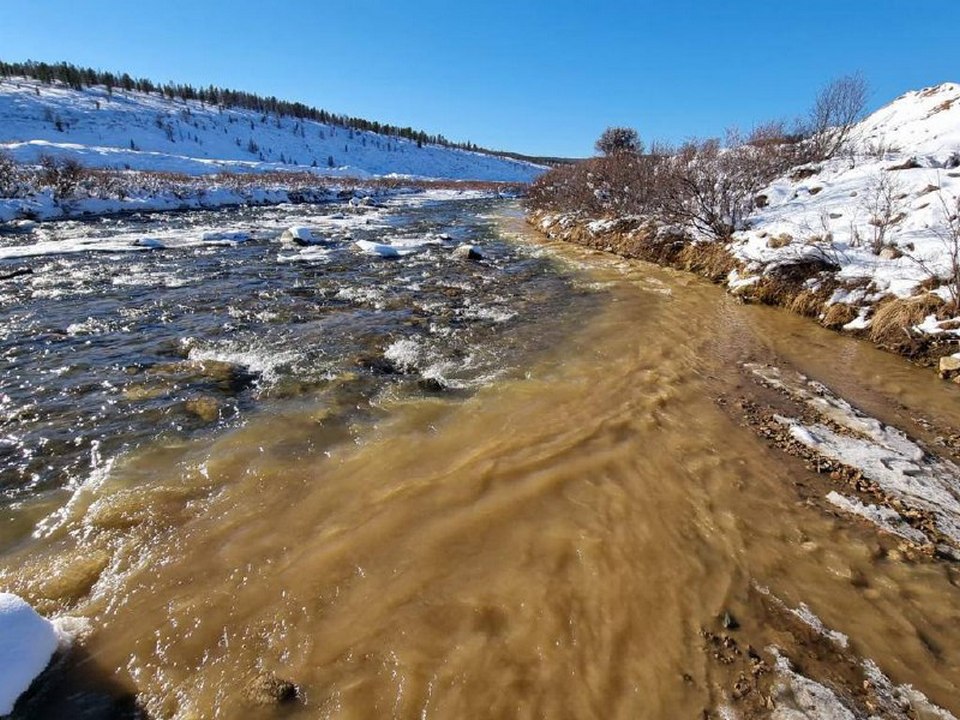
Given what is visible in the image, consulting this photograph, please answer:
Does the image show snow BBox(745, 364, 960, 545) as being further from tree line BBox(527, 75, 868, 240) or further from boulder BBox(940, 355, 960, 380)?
tree line BBox(527, 75, 868, 240)

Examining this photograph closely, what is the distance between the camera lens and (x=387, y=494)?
3.87 metres

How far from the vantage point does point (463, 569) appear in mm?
3168

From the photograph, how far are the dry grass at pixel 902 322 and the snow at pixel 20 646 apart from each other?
9.72 metres

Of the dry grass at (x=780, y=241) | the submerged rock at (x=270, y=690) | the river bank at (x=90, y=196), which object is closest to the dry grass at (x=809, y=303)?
the dry grass at (x=780, y=241)

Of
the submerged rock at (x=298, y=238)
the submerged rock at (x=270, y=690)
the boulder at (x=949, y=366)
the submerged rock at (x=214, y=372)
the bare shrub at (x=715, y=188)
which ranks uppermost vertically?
the bare shrub at (x=715, y=188)

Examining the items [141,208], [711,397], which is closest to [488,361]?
[711,397]

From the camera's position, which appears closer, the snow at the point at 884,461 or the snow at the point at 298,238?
the snow at the point at 884,461

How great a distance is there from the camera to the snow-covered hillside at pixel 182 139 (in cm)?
5222

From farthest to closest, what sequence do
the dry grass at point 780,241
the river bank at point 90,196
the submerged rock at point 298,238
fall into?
the river bank at point 90,196 < the submerged rock at point 298,238 < the dry grass at point 780,241

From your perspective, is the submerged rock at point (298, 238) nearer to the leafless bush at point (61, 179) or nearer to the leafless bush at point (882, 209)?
the leafless bush at point (61, 179)

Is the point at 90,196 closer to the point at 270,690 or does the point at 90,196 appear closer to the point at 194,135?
the point at 270,690

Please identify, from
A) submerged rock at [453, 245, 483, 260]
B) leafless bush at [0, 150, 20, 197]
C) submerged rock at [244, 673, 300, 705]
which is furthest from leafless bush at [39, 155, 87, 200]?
submerged rock at [244, 673, 300, 705]

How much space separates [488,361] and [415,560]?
143 inches

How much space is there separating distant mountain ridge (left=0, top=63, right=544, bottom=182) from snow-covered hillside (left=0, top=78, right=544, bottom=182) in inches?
5.7
